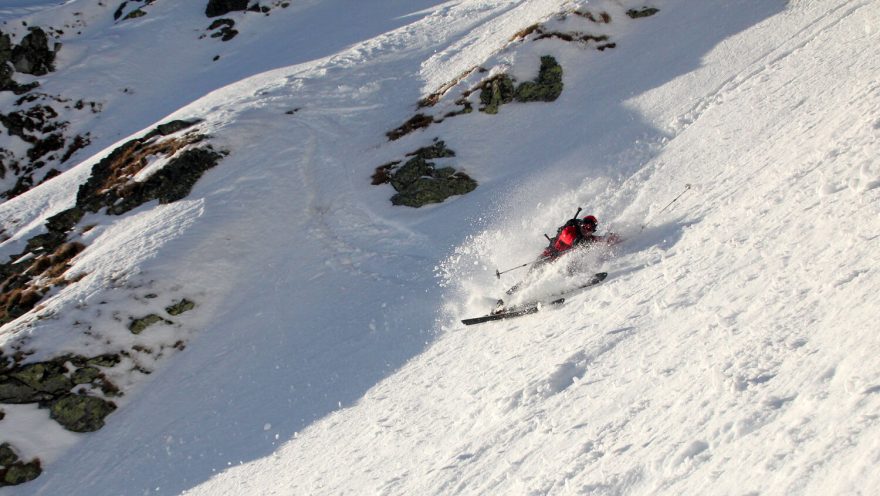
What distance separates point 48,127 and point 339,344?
109 feet

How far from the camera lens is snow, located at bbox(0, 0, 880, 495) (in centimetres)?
762

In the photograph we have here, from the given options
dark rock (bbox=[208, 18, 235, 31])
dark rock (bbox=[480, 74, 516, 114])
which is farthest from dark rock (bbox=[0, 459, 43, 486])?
dark rock (bbox=[208, 18, 235, 31])

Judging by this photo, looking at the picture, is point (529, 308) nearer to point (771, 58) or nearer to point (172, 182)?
point (771, 58)

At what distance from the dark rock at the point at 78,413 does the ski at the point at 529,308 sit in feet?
40.7

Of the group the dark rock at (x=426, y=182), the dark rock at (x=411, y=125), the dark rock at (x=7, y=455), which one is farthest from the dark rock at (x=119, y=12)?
the dark rock at (x=7, y=455)

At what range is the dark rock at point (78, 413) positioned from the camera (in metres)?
17.0

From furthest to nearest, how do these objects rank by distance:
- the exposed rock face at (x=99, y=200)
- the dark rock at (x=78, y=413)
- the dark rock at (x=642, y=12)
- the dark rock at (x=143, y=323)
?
the dark rock at (x=642, y=12), the exposed rock face at (x=99, y=200), the dark rock at (x=143, y=323), the dark rock at (x=78, y=413)

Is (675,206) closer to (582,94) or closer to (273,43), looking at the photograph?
(582,94)

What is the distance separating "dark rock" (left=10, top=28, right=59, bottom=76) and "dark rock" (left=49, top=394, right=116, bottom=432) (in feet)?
113

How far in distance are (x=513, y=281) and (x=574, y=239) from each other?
104 inches

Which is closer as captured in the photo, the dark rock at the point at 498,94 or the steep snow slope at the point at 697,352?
the steep snow slope at the point at 697,352

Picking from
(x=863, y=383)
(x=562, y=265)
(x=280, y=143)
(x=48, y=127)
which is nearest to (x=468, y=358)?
(x=562, y=265)

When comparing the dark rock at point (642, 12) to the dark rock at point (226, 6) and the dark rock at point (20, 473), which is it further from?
the dark rock at point (226, 6)

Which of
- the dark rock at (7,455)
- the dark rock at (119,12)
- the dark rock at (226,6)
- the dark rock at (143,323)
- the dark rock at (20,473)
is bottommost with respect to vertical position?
the dark rock at (20,473)
